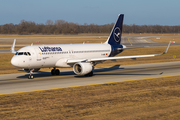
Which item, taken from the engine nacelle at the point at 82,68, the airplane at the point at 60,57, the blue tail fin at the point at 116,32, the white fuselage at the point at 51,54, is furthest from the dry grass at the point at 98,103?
the blue tail fin at the point at 116,32

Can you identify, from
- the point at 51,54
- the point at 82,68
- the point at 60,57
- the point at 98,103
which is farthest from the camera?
the point at 60,57

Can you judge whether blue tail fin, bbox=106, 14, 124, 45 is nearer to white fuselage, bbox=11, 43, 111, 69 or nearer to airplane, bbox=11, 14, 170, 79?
airplane, bbox=11, 14, 170, 79

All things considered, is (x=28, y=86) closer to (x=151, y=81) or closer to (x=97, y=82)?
(x=97, y=82)

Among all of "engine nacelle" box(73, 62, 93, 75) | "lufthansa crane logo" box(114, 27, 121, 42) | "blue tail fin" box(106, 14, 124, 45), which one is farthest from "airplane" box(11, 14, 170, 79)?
"lufthansa crane logo" box(114, 27, 121, 42)

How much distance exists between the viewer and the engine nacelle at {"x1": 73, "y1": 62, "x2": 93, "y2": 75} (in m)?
31.8

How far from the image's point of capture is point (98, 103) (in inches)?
792

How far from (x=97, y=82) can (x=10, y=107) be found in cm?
1276

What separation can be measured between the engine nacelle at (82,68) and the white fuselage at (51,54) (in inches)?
61.2

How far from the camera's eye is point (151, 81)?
30078 millimetres

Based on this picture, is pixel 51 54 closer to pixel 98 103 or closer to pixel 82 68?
pixel 82 68

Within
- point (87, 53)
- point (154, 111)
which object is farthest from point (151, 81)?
point (154, 111)

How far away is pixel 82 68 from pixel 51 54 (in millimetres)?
4316

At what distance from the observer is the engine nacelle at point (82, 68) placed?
104 feet

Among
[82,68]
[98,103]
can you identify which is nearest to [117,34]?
[82,68]
